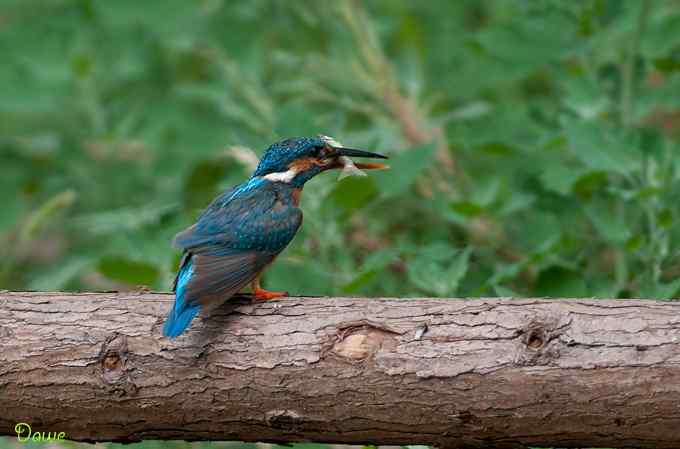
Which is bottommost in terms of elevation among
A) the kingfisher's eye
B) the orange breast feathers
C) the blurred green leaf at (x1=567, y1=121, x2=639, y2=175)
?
the orange breast feathers

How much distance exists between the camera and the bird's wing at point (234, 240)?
11.5ft

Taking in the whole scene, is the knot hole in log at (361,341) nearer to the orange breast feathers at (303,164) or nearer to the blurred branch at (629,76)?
the orange breast feathers at (303,164)

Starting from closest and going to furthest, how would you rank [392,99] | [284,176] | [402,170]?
[284,176] < [402,170] < [392,99]

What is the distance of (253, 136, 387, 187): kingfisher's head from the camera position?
165 inches

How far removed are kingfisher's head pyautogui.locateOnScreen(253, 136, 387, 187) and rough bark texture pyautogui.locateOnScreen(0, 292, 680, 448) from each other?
2.77 feet

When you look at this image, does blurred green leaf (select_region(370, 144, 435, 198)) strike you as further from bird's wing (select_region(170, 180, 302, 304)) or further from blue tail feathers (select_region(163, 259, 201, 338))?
blue tail feathers (select_region(163, 259, 201, 338))

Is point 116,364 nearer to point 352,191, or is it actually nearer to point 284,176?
point 284,176

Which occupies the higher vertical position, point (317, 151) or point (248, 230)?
point (317, 151)

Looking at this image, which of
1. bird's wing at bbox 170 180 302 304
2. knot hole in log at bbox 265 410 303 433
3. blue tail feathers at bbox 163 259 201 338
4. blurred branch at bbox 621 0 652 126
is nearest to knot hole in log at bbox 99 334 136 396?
blue tail feathers at bbox 163 259 201 338

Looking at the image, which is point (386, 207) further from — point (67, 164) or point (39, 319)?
point (39, 319)

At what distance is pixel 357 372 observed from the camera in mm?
3186

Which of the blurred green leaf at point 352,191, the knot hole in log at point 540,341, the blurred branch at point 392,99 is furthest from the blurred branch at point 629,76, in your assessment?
the knot hole in log at point 540,341
